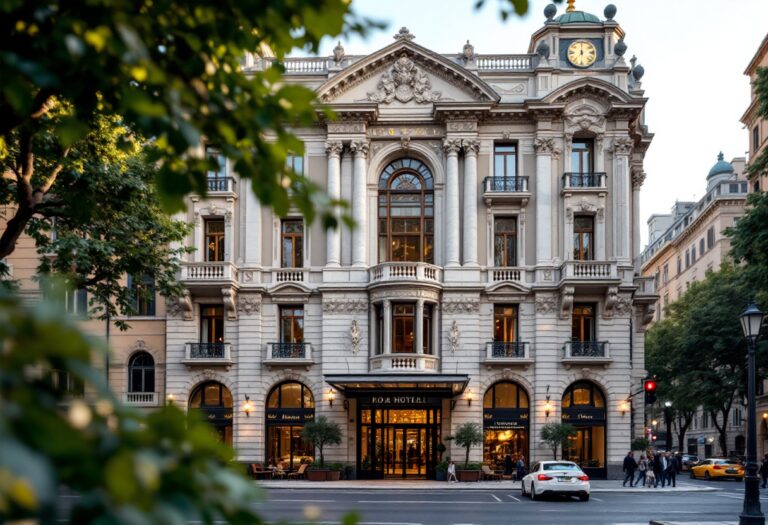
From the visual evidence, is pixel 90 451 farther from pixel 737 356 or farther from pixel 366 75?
pixel 737 356

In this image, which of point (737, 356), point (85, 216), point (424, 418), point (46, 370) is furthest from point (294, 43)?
point (737, 356)

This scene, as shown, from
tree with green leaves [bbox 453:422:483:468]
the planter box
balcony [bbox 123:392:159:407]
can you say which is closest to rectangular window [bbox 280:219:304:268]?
balcony [bbox 123:392:159:407]

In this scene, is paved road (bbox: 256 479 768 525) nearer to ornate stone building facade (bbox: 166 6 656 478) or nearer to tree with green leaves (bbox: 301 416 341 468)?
tree with green leaves (bbox: 301 416 341 468)

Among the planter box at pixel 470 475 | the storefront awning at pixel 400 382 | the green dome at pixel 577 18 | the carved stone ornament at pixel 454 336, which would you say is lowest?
the planter box at pixel 470 475

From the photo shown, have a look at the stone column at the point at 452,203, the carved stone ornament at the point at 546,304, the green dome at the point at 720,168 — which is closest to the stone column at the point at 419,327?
the stone column at the point at 452,203

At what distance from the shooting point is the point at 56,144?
A: 1897cm

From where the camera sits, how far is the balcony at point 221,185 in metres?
46.3

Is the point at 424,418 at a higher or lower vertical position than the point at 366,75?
lower

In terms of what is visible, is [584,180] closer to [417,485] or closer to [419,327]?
A: [419,327]

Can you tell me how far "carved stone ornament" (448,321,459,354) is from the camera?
45.6 metres

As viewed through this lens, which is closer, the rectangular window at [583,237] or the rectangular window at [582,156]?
the rectangular window at [583,237]

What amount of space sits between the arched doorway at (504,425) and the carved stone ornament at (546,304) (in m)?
4.05

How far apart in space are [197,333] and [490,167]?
17396 mm

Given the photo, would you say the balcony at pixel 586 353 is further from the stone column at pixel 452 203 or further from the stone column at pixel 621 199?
the stone column at pixel 452 203
